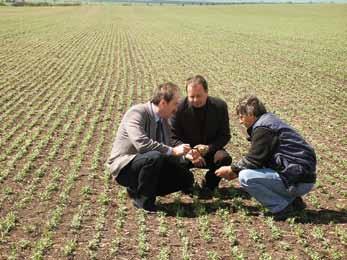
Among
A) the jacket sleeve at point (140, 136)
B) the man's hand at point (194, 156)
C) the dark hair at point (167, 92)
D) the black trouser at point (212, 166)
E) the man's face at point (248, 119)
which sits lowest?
the black trouser at point (212, 166)

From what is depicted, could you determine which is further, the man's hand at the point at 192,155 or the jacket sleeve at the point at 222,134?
the jacket sleeve at the point at 222,134

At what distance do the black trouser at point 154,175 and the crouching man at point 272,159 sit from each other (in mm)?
806

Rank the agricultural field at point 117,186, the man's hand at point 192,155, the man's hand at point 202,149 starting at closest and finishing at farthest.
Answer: the agricultural field at point 117,186, the man's hand at point 192,155, the man's hand at point 202,149

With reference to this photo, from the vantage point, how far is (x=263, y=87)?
16.4 m

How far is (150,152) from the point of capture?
611 cm

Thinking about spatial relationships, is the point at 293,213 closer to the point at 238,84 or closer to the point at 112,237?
the point at 112,237

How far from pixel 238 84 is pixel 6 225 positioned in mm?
12037

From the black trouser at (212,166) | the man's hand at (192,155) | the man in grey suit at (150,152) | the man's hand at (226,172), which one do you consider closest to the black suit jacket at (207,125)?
the black trouser at (212,166)

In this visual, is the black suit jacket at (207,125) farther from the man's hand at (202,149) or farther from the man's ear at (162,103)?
the man's ear at (162,103)

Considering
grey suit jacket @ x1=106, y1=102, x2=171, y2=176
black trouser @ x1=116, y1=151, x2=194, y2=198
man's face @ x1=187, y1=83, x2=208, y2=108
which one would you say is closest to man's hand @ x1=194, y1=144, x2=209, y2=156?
black trouser @ x1=116, y1=151, x2=194, y2=198

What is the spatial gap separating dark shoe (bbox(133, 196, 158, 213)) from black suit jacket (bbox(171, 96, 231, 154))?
88 cm

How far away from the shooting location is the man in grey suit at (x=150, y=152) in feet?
19.9

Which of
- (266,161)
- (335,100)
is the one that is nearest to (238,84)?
(335,100)

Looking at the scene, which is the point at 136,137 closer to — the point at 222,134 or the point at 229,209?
the point at 222,134
